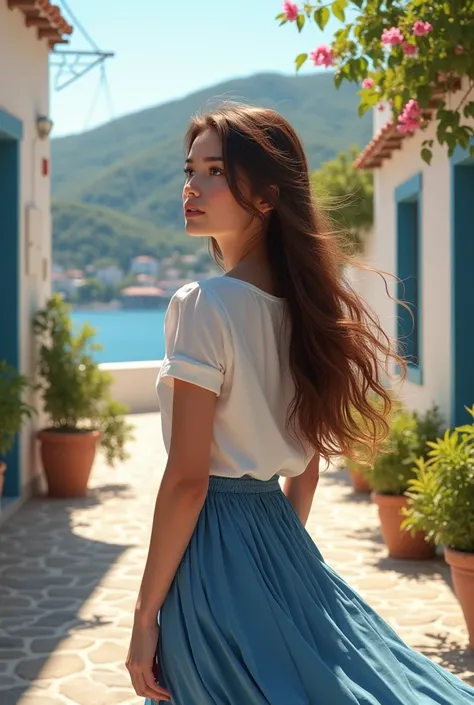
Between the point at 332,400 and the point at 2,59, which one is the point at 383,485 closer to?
the point at 2,59

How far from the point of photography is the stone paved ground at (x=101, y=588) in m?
4.53

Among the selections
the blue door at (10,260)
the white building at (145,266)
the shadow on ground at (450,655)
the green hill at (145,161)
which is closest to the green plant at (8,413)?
the blue door at (10,260)

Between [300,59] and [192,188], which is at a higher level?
[300,59]

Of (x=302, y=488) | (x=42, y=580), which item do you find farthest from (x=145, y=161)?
(x=302, y=488)

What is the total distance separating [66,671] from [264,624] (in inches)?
110

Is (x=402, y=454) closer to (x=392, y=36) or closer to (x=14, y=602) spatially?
(x=14, y=602)

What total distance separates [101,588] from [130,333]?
2724 inches

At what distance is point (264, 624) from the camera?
2.01m

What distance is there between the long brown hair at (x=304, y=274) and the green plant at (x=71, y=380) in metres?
6.60

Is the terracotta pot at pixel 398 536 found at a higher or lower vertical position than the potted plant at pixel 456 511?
lower

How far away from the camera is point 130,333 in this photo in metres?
74.8

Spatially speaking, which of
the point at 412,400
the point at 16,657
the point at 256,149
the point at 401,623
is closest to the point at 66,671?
the point at 16,657

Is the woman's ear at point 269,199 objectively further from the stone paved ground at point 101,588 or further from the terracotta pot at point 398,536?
the terracotta pot at point 398,536

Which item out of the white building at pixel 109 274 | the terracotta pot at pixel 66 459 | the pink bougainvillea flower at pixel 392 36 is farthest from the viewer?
the white building at pixel 109 274
